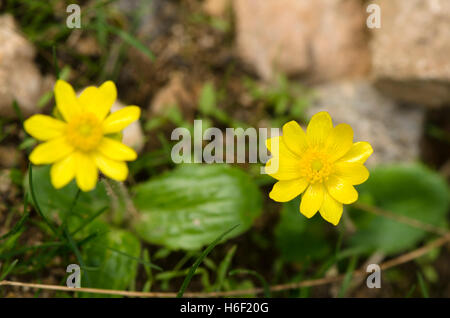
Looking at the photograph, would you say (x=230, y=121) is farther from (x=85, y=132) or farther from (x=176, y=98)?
(x=85, y=132)

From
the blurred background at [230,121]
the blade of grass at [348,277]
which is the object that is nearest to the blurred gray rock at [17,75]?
the blurred background at [230,121]

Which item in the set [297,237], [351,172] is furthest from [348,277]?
[351,172]

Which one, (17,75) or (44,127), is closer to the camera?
(44,127)

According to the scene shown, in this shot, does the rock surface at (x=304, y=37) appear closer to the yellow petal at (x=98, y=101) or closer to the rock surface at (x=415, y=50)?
the rock surface at (x=415, y=50)

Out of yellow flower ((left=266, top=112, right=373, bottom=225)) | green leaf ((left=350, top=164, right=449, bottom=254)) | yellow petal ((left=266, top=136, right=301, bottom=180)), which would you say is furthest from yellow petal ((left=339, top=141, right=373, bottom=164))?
green leaf ((left=350, top=164, right=449, bottom=254))
